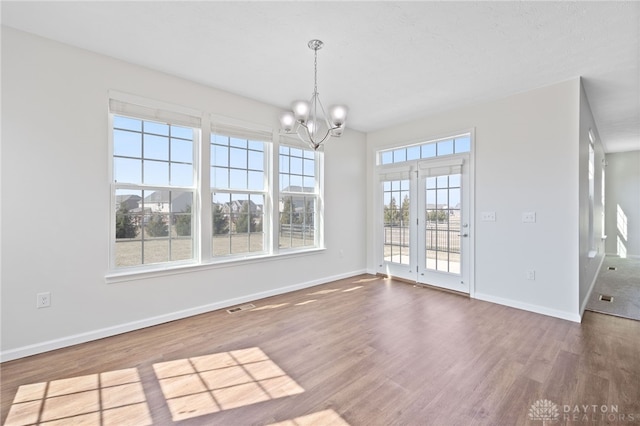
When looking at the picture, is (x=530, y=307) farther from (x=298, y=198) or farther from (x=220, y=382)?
(x=220, y=382)

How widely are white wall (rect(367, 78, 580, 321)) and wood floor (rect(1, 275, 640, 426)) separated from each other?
46cm

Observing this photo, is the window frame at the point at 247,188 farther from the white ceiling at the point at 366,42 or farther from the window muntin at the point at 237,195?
the white ceiling at the point at 366,42

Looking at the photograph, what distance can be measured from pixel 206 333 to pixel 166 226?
51.5 inches

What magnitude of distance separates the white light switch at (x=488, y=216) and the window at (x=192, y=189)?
2748mm

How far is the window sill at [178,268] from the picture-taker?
113 inches

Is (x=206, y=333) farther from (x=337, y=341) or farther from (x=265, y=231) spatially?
(x=265, y=231)

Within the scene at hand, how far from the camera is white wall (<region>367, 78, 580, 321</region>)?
327 cm

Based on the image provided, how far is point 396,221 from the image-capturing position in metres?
5.18

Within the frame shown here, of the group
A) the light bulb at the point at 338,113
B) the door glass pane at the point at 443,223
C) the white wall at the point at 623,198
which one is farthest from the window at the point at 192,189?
the white wall at the point at 623,198

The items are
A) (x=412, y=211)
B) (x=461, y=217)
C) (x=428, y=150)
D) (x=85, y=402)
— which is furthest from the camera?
(x=412, y=211)

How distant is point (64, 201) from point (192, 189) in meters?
1.18

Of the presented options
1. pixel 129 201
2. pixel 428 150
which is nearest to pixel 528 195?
pixel 428 150

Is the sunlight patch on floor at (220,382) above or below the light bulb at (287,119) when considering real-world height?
below

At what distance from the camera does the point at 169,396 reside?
1.92 meters
